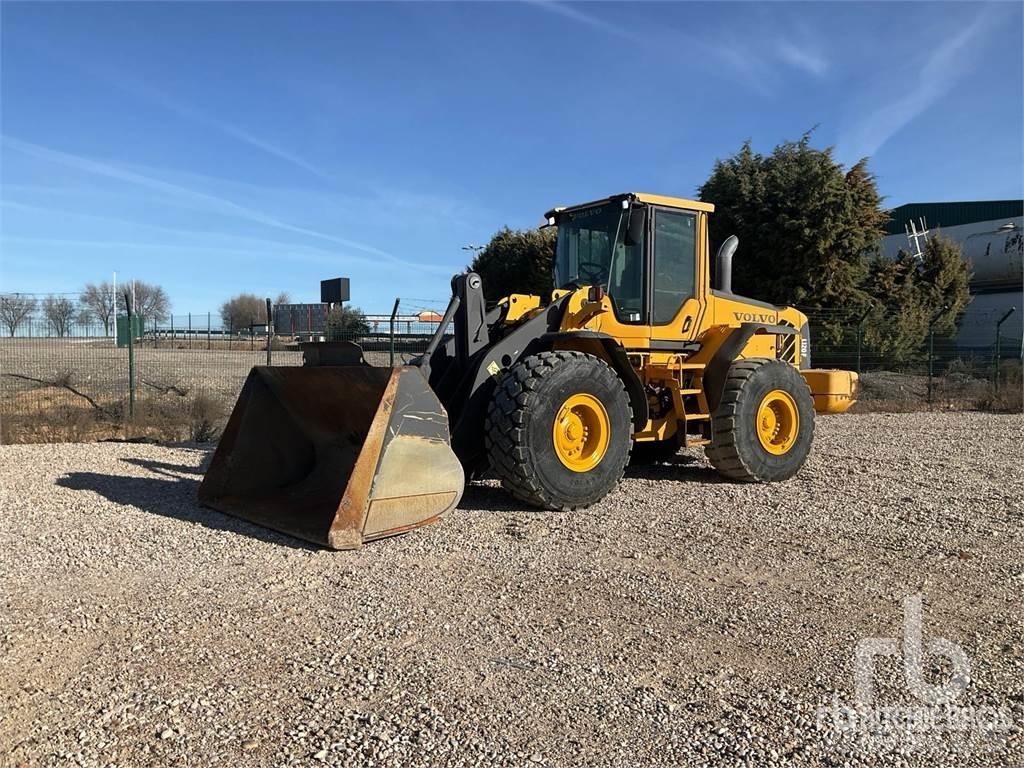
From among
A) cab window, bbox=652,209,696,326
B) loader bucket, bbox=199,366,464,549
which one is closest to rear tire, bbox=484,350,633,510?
loader bucket, bbox=199,366,464,549

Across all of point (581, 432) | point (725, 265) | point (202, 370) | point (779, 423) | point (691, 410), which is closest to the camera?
point (581, 432)

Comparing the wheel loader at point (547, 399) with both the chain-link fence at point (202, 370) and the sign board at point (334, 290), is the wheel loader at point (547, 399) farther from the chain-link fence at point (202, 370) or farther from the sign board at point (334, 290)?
the sign board at point (334, 290)

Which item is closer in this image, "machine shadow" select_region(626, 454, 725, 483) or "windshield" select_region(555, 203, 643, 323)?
"windshield" select_region(555, 203, 643, 323)

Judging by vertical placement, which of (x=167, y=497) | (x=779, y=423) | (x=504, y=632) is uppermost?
(x=779, y=423)

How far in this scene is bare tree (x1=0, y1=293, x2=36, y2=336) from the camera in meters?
13.6

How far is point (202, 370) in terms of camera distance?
1548cm

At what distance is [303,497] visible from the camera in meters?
6.04

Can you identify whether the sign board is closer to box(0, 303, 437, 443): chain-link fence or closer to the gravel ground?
box(0, 303, 437, 443): chain-link fence

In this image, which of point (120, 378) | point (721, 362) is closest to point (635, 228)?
point (721, 362)

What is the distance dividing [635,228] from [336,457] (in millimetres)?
3225

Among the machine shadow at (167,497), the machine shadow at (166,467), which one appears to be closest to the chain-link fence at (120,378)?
the machine shadow at (166,467)

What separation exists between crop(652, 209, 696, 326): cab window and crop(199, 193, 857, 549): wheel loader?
0.06 feet

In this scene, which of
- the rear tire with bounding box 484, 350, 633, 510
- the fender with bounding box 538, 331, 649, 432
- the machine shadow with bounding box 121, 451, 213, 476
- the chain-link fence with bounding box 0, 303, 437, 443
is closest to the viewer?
the rear tire with bounding box 484, 350, 633, 510

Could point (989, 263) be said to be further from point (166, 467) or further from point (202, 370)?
point (166, 467)
